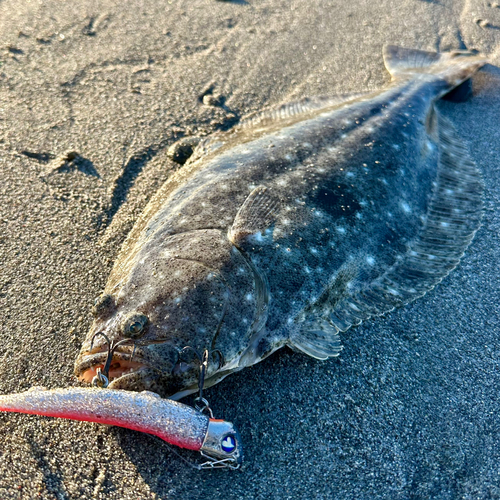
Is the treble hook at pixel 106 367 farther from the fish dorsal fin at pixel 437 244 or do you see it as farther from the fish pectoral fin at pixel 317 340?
the fish dorsal fin at pixel 437 244

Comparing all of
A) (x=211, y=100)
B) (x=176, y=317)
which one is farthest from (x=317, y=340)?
(x=211, y=100)

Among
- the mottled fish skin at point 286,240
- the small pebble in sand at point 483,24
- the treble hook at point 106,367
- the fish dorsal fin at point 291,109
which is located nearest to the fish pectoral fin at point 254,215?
the mottled fish skin at point 286,240

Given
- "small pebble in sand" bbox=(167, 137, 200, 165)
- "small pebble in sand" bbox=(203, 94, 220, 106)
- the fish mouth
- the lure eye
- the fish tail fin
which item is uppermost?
the fish tail fin

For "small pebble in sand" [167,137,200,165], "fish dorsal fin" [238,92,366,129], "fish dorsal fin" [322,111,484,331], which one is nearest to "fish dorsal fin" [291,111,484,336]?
"fish dorsal fin" [322,111,484,331]

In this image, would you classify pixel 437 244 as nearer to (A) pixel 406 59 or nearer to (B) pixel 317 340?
(B) pixel 317 340

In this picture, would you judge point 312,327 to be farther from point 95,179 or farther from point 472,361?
point 95,179

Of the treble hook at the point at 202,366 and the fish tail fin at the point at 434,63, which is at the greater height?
the fish tail fin at the point at 434,63

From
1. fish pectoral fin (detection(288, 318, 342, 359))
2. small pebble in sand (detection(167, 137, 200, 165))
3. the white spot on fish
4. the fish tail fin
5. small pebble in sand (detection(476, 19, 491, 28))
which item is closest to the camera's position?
fish pectoral fin (detection(288, 318, 342, 359))

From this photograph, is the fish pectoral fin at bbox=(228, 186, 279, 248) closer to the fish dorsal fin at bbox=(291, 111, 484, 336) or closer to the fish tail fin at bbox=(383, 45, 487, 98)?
the fish dorsal fin at bbox=(291, 111, 484, 336)
